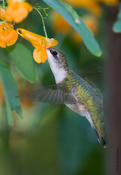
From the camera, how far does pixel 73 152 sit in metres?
2.69

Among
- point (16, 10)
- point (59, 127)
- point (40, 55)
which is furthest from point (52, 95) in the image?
point (59, 127)

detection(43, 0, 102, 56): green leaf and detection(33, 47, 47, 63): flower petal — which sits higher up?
detection(43, 0, 102, 56): green leaf

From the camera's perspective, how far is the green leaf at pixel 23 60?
1654 mm

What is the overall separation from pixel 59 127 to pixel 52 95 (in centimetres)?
126

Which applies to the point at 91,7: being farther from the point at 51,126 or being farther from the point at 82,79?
the point at 51,126

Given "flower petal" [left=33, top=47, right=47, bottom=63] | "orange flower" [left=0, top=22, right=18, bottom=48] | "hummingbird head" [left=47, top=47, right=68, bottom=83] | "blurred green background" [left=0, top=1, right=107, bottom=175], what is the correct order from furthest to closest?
1. "blurred green background" [left=0, top=1, right=107, bottom=175]
2. "hummingbird head" [left=47, top=47, right=68, bottom=83]
3. "flower petal" [left=33, top=47, right=47, bottom=63]
4. "orange flower" [left=0, top=22, right=18, bottom=48]

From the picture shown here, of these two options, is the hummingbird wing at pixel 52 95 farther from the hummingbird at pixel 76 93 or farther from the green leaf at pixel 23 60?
the green leaf at pixel 23 60

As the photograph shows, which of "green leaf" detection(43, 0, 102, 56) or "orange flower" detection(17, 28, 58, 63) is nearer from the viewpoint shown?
"green leaf" detection(43, 0, 102, 56)

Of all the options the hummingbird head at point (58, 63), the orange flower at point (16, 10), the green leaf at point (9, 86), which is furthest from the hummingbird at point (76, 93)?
the orange flower at point (16, 10)

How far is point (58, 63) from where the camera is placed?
169 centimetres

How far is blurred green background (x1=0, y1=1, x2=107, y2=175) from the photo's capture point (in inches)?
82.8

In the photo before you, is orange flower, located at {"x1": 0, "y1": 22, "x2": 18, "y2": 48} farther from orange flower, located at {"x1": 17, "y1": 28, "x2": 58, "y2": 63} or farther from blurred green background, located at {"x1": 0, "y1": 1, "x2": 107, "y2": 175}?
blurred green background, located at {"x1": 0, "y1": 1, "x2": 107, "y2": 175}

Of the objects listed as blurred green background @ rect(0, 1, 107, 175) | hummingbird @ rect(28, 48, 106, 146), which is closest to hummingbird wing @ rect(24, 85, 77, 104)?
hummingbird @ rect(28, 48, 106, 146)

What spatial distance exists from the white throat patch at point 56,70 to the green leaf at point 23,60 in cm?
8
